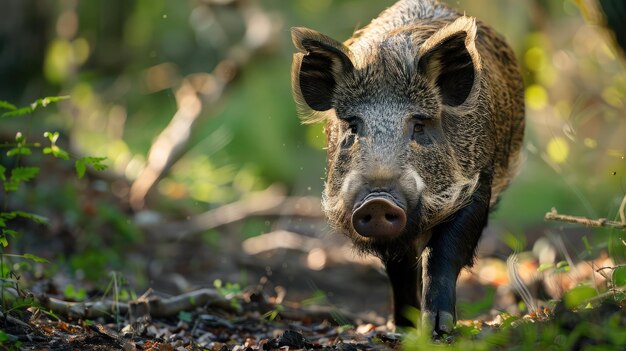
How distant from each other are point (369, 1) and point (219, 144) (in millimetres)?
6107

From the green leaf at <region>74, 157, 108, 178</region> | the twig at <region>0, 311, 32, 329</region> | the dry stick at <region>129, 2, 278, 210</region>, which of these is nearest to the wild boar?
the green leaf at <region>74, 157, 108, 178</region>

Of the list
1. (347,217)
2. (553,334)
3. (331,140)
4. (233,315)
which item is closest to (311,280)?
(233,315)

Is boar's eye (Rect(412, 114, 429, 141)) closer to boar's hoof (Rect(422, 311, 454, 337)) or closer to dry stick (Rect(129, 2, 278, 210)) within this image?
boar's hoof (Rect(422, 311, 454, 337))

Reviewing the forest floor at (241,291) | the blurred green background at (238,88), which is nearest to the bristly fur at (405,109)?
the forest floor at (241,291)

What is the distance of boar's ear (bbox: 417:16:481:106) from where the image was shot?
4668 millimetres

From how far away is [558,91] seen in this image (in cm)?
1322

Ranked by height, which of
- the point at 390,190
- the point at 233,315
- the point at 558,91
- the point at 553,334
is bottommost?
the point at 558,91

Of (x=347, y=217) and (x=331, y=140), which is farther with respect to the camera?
(x=331, y=140)

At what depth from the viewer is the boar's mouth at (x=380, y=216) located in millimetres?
4066

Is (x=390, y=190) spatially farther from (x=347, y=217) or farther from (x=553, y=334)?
(x=553, y=334)

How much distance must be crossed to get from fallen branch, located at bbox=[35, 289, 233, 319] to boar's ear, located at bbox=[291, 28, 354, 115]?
1.25 metres

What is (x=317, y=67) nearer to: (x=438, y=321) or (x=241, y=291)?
(x=438, y=321)

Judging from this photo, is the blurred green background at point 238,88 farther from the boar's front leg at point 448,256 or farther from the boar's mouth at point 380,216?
the boar's mouth at point 380,216

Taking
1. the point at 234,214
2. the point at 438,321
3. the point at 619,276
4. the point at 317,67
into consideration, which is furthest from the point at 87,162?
the point at 234,214
